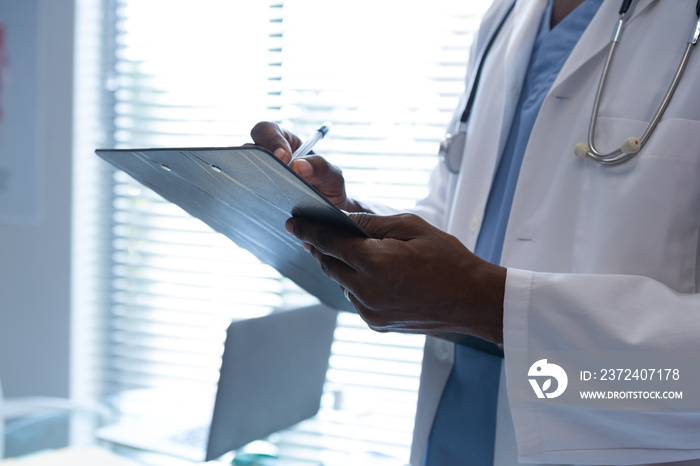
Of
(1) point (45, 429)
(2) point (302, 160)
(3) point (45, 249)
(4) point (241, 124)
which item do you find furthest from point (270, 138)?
(3) point (45, 249)

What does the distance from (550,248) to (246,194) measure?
0.48 meters

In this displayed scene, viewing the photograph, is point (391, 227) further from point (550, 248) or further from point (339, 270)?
point (550, 248)

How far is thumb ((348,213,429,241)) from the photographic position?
0.64 meters

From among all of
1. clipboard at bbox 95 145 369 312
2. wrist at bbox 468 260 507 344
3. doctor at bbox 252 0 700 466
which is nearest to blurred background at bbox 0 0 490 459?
doctor at bbox 252 0 700 466

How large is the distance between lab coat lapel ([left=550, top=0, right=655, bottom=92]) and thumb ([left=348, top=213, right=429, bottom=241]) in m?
0.43

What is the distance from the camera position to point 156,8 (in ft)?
7.55

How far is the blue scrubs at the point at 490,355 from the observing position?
3.07ft

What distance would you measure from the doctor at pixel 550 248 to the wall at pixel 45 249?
1.79m

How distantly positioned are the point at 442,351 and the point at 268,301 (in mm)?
1275

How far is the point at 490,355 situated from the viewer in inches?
36.4

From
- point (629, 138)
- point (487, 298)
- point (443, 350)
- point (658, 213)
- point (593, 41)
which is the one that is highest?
point (593, 41)

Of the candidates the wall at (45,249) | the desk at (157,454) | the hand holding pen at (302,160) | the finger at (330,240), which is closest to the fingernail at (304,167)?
the hand holding pen at (302,160)

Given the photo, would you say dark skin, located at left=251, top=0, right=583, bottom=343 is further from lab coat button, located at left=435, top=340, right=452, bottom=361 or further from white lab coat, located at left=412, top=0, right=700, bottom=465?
lab coat button, located at left=435, top=340, right=452, bottom=361

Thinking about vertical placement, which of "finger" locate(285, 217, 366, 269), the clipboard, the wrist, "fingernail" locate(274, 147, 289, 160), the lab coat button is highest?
"fingernail" locate(274, 147, 289, 160)
